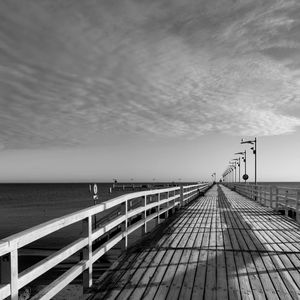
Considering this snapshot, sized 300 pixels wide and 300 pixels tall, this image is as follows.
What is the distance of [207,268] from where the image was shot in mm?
5734

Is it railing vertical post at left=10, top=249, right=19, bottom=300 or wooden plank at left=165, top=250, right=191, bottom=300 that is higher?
railing vertical post at left=10, top=249, right=19, bottom=300

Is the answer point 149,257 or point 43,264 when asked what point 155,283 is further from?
point 43,264

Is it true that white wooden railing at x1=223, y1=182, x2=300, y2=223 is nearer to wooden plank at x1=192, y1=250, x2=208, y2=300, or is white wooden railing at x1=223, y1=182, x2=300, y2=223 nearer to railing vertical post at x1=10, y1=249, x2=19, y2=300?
wooden plank at x1=192, y1=250, x2=208, y2=300

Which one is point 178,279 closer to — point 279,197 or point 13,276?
point 13,276

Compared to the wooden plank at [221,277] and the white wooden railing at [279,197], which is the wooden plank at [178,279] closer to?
the wooden plank at [221,277]

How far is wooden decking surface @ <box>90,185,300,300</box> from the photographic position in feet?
15.0

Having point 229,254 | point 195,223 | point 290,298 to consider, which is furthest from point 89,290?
point 195,223

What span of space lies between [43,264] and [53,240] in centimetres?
2528

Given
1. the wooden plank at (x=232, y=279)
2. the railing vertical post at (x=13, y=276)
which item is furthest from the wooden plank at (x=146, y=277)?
the railing vertical post at (x=13, y=276)

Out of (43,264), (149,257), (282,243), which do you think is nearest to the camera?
(43,264)

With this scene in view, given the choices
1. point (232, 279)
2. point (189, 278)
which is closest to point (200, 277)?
point (189, 278)

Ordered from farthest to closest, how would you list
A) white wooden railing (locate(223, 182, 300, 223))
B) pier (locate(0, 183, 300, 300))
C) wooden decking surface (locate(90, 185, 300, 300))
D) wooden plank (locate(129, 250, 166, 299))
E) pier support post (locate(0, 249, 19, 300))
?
white wooden railing (locate(223, 182, 300, 223)), wooden decking surface (locate(90, 185, 300, 300)), wooden plank (locate(129, 250, 166, 299)), pier (locate(0, 183, 300, 300)), pier support post (locate(0, 249, 19, 300))

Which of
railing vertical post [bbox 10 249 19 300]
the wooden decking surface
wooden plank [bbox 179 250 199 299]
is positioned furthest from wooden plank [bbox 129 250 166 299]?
railing vertical post [bbox 10 249 19 300]

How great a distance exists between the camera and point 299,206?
12.1m
